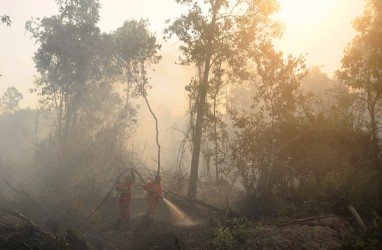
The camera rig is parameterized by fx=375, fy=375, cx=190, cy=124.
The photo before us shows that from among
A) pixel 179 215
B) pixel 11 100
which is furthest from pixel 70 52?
pixel 11 100

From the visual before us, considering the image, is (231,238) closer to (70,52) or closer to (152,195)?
(152,195)

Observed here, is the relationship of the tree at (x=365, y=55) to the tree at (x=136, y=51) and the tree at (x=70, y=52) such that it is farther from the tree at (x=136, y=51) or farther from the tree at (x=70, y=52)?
the tree at (x=70, y=52)

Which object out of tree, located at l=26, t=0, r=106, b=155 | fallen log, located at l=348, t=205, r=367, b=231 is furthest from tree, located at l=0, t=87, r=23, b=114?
fallen log, located at l=348, t=205, r=367, b=231

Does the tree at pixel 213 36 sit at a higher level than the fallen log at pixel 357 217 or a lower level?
higher

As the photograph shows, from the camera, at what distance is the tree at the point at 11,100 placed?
97050 mm

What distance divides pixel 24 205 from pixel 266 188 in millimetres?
11149

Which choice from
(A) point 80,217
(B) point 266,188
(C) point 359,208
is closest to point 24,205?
(A) point 80,217

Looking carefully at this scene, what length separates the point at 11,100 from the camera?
98062 mm

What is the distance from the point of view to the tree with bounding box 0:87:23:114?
97.1m

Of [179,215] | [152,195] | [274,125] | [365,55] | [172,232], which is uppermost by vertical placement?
[365,55]

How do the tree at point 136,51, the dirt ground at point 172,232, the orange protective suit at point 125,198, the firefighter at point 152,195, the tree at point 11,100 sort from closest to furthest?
the dirt ground at point 172,232 < the orange protective suit at point 125,198 < the firefighter at point 152,195 < the tree at point 136,51 < the tree at point 11,100

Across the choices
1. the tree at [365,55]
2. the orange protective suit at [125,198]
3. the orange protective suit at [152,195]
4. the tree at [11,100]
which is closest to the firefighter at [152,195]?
the orange protective suit at [152,195]

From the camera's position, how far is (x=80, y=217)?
51.5ft

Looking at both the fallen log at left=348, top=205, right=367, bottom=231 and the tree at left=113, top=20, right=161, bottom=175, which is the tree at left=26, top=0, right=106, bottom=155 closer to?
the tree at left=113, top=20, right=161, bottom=175
